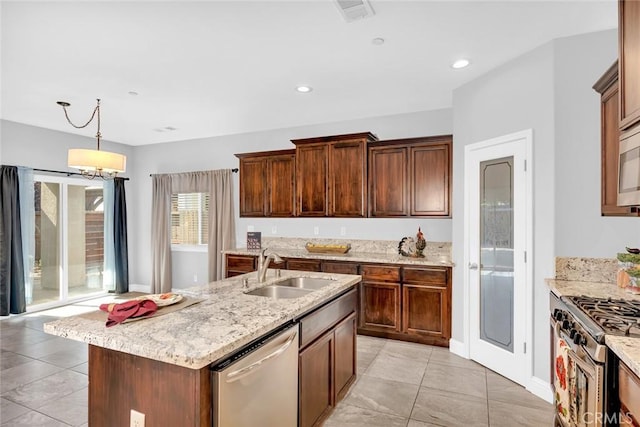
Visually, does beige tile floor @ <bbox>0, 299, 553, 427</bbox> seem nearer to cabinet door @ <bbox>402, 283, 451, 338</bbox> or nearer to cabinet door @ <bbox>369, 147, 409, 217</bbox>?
cabinet door @ <bbox>402, 283, 451, 338</bbox>

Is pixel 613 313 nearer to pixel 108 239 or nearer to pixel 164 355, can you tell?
pixel 164 355

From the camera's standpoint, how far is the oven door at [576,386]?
1557 mm

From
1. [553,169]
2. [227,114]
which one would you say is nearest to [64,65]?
[227,114]

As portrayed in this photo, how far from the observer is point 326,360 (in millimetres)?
2248

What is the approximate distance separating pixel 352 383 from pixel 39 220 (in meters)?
5.41

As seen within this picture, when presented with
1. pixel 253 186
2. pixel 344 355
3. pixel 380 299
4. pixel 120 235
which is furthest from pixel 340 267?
pixel 120 235

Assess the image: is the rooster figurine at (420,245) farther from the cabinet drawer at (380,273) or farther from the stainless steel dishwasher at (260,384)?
the stainless steel dishwasher at (260,384)

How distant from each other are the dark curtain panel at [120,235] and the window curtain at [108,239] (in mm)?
54

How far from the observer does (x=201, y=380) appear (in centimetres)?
126

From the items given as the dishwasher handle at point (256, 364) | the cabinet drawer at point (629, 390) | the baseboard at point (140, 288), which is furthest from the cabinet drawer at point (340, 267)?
the baseboard at point (140, 288)

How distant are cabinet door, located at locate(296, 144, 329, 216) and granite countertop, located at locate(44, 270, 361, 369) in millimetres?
2589

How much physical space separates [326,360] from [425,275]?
1.82m

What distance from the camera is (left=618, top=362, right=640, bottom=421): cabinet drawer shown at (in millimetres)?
1297

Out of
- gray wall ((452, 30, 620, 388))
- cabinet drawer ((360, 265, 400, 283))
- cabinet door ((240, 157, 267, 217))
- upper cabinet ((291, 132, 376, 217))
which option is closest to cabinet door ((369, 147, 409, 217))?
upper cabinet ((291, 132, 376, 217))
